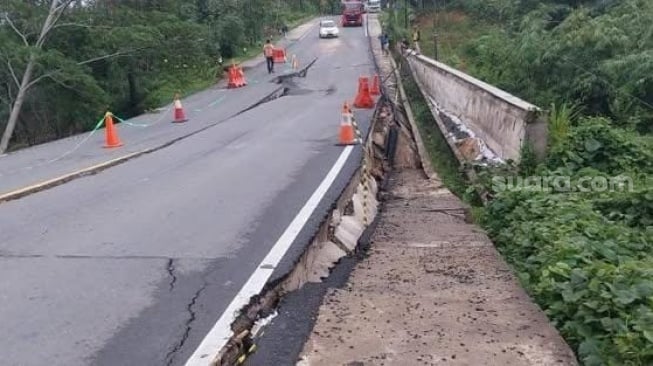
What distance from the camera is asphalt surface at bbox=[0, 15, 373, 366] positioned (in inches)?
183

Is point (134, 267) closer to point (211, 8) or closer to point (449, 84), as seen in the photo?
point (449, 84)

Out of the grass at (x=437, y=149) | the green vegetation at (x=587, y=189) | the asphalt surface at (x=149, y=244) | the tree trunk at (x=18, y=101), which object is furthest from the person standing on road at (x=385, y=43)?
the asphalt surface at (x=149, y=244)

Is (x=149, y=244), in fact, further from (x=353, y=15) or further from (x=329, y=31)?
(x=353, y=15)

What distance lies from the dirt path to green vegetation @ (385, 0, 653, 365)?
0.25 meters

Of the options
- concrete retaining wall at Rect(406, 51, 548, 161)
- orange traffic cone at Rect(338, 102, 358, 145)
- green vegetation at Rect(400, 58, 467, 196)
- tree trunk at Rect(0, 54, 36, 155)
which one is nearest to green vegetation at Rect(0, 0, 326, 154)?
tree trunk at Rect(0, 54, 36, 155)

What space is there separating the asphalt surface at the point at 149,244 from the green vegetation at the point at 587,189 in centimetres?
229

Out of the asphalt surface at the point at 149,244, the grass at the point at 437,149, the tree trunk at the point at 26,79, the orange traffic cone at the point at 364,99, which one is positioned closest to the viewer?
the asphalt surface at the point at 149,244

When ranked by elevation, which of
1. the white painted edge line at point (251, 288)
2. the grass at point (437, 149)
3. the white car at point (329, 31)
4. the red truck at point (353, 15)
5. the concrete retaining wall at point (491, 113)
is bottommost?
the grass at point (437, 149)

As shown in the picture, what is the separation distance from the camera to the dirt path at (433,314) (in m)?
4.42

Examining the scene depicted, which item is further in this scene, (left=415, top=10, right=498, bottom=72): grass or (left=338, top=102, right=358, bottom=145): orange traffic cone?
(left=415, top=10, right=498, bottom=72): grass

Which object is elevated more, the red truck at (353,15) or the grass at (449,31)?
the red truck at (353,15)

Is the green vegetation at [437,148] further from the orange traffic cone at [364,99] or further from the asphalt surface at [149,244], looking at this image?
the asphalt surface at [149,244]

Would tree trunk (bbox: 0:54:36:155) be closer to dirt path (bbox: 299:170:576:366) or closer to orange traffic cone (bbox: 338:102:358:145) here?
orange traffic cone (bbox: 338:102:358:145)

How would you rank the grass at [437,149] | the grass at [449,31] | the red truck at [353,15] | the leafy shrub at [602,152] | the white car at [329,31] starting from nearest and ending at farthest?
the leafy shrub at [602,152] < the grass at [437,149] < the grass at [449,31] < the white car at [329,31] < the red truck at [353,15]
